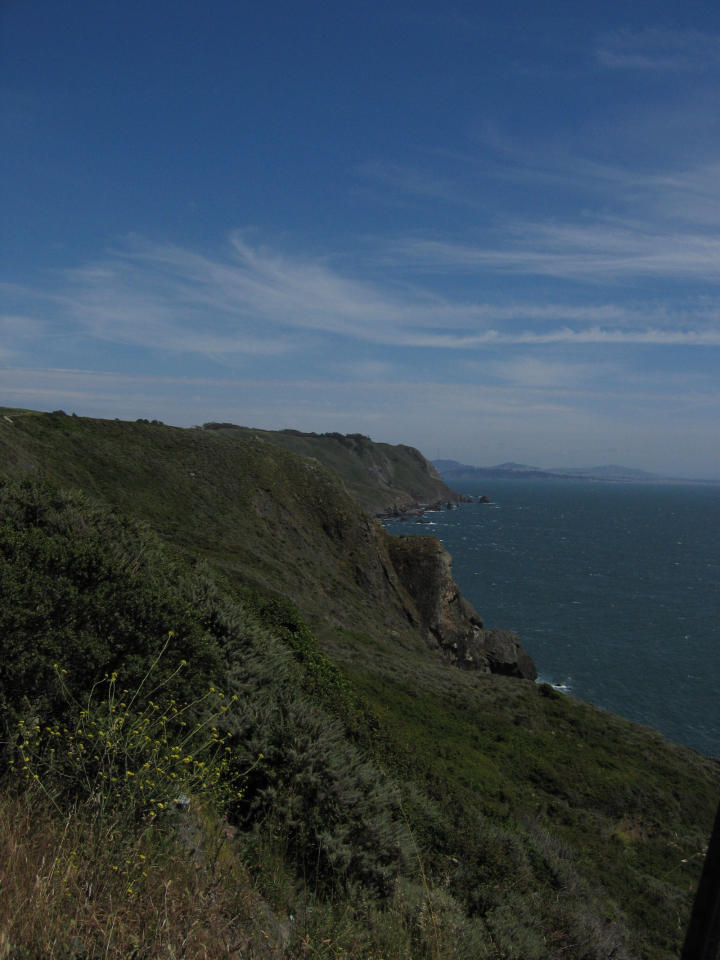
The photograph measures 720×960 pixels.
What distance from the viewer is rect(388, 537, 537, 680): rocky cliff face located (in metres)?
39.3

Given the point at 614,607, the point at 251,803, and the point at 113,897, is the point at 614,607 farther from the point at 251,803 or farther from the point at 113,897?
the point at 113,897

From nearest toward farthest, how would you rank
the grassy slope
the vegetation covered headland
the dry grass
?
1. the dry grass
2. the vegetation covered headland
3. the grassy slope

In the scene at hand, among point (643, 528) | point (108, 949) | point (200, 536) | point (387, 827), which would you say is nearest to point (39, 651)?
point (108, 949)

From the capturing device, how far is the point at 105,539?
29.7ft

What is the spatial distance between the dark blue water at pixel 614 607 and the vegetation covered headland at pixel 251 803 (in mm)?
19813

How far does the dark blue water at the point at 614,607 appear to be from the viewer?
37.0 m

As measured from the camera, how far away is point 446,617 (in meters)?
42.5

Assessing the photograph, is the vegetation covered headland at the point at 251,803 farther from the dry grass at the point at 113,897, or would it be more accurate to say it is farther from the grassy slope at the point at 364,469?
the grassy slope at the point at 364,469

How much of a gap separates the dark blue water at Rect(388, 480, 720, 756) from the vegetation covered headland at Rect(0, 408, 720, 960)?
19.8m

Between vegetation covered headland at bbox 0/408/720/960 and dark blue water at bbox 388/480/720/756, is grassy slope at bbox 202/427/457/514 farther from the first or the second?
vegetation covered headland at bbox 0/408/720/960

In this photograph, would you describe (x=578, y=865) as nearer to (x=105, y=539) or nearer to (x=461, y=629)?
(x=105, y=539)

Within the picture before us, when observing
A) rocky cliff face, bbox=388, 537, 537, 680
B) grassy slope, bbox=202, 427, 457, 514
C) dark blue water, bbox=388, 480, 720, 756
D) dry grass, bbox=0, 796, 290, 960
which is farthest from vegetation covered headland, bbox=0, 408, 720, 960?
grassy slope, bbox=202, 427, 457, 514

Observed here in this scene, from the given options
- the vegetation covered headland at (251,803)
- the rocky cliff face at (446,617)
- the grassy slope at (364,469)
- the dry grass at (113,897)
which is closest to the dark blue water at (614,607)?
the rocky cliff face at (446,617)

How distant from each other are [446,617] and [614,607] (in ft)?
86.0
